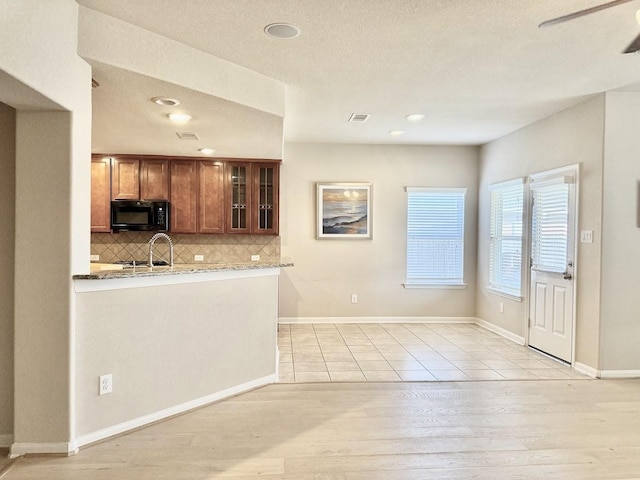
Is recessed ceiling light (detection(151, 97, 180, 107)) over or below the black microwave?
over

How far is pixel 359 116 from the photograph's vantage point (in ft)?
15.8

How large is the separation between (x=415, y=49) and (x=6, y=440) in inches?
144

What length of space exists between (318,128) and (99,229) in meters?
3.08

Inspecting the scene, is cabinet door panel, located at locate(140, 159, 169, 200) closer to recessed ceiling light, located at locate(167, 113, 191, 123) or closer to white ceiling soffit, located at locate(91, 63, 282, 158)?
white ceiling soffit, located at locate(91, 63, 282, 158)

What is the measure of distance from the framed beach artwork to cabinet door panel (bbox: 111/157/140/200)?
2.46 meters

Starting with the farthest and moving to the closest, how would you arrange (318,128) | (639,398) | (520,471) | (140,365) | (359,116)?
(318,128), (359,116), (639,398), (140,365), (520,471)

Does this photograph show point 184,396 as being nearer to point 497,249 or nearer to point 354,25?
point 354,25

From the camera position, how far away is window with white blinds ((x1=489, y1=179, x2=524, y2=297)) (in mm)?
5336

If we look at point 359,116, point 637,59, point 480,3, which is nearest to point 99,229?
point 359,116

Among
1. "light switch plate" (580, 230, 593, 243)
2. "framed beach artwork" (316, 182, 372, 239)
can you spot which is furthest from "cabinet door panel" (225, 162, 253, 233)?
"light switch plate" (580, 230, 593, 243)

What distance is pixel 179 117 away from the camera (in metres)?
3.77

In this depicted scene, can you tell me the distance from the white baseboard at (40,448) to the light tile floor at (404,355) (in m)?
1.72

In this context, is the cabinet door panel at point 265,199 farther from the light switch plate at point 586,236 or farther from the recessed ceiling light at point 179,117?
the light switch plate at point 586,236

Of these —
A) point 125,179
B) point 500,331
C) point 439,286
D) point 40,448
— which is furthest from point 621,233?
point 125,179
